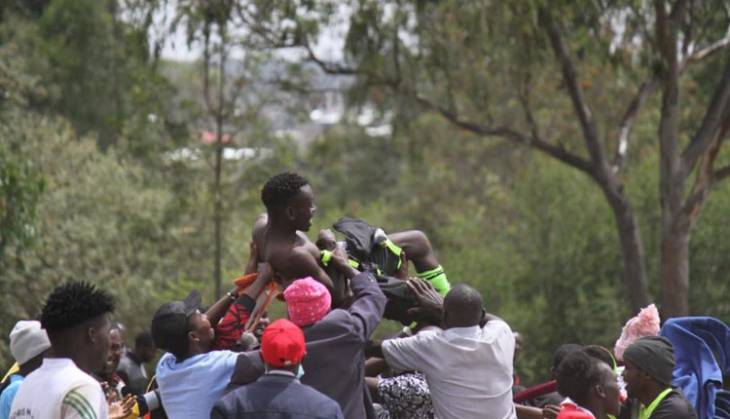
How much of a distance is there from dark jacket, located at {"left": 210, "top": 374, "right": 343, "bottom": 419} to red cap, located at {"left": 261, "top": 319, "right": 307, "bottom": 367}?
8cm

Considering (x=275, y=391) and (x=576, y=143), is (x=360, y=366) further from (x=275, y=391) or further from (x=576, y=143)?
(x=576, y=143)

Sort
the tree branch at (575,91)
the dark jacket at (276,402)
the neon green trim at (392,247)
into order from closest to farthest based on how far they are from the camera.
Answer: the dark jacket at (276,402), the neon green trim at (392,247), the tree branch at (575,91)

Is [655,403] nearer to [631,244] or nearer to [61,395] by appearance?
[61,395]

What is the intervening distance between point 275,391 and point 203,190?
16438 mm

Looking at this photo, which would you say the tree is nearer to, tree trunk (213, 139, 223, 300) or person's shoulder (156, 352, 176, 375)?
tree trunk (213, 139, 223, 300)

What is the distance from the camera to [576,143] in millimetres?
26859

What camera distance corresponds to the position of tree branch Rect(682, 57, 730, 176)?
58.5ft

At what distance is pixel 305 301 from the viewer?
6164 mm

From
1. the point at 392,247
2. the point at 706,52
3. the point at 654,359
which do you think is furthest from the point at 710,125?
the point at 654,359

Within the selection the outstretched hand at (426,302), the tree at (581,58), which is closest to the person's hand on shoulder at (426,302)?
the outstretched hand at (426,302)

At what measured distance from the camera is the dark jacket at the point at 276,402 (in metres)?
5.56

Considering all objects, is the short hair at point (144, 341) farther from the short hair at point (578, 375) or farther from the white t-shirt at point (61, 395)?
the white t-shirt at point (61, 395)

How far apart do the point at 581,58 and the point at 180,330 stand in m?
14.3

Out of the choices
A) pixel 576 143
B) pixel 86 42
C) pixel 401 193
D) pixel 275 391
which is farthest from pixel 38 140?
pixel 275 391
